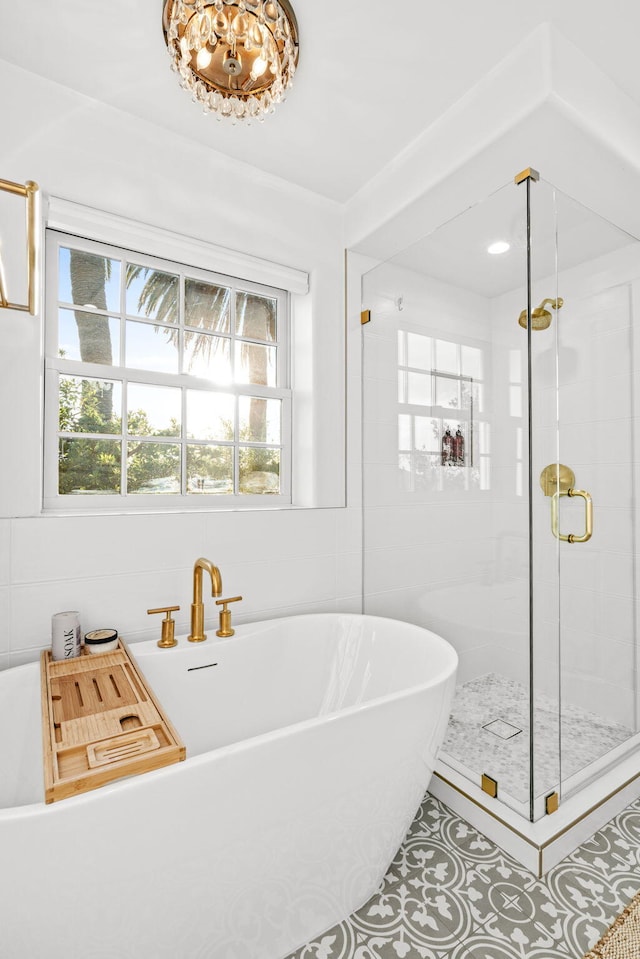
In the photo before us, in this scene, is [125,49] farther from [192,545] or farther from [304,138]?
[192,545]

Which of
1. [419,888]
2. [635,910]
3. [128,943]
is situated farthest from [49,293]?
[635,910]

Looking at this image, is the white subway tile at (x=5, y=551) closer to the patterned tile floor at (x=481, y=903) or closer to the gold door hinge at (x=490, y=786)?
the patterned tile floor at (x=481, y=903)

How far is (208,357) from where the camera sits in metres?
2.24

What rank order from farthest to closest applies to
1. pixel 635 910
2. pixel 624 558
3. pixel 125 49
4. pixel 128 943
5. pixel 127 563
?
1. pixel 624 558
2. pixel 127 563
3. pixel 125 49
4. pixel 635 910
5. pixel 128 943

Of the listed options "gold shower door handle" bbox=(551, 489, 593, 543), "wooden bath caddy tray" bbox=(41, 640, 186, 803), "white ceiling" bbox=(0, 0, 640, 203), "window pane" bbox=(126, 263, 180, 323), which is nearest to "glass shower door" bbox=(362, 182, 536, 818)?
"gold shower door handle" bbox=(551, 489, 593, 543)

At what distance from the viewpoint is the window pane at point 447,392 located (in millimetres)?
1980

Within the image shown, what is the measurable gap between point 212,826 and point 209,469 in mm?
1455

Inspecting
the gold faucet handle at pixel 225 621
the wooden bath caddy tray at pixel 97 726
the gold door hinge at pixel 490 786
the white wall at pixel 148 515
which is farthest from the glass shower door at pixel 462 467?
the wooden bath caddy tray at pixel 97 726

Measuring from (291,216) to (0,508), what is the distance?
1.73m

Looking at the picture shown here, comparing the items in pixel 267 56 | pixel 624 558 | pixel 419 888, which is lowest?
pixel 419 888

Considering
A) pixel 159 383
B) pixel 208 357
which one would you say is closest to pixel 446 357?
pixel 208 357

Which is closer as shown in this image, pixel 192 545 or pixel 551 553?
pixel 551 553

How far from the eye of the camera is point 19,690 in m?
1.47

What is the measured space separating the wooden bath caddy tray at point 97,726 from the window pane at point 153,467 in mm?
719
